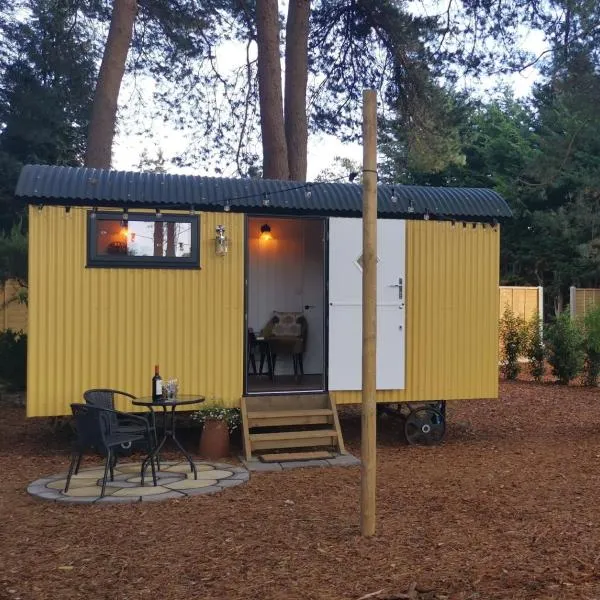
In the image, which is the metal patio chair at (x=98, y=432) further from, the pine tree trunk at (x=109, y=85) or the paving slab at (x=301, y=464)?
the pine tree trunk at (x=109, y=85)

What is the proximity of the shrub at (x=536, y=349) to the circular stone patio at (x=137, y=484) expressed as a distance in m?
7.89

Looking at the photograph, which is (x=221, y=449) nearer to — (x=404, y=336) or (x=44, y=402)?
(x=44, y=402)

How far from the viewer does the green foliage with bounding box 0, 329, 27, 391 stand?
10.2 metres

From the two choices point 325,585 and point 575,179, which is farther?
point 575,179

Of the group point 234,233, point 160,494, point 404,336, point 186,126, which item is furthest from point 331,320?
point 186,126

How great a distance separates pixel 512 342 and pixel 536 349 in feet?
1.41

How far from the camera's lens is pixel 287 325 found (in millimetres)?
9875

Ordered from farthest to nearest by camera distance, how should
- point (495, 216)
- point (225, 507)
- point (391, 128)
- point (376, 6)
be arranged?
1. point (391, 128)
2. point (376, 6)
3. point (495, 216)
4. point (225, 507)

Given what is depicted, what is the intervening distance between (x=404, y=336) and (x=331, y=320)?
2.69 ft

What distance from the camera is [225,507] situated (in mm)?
5262

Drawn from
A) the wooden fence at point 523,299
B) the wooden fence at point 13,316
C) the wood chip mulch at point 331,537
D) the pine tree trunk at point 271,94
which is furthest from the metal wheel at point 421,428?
the wooden fence at point 13,316

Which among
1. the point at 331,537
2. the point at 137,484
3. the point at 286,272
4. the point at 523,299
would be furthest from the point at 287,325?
the point at 523,299

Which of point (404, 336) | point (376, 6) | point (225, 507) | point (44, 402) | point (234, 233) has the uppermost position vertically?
point (376, 6)

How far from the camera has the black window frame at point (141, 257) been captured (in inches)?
273
